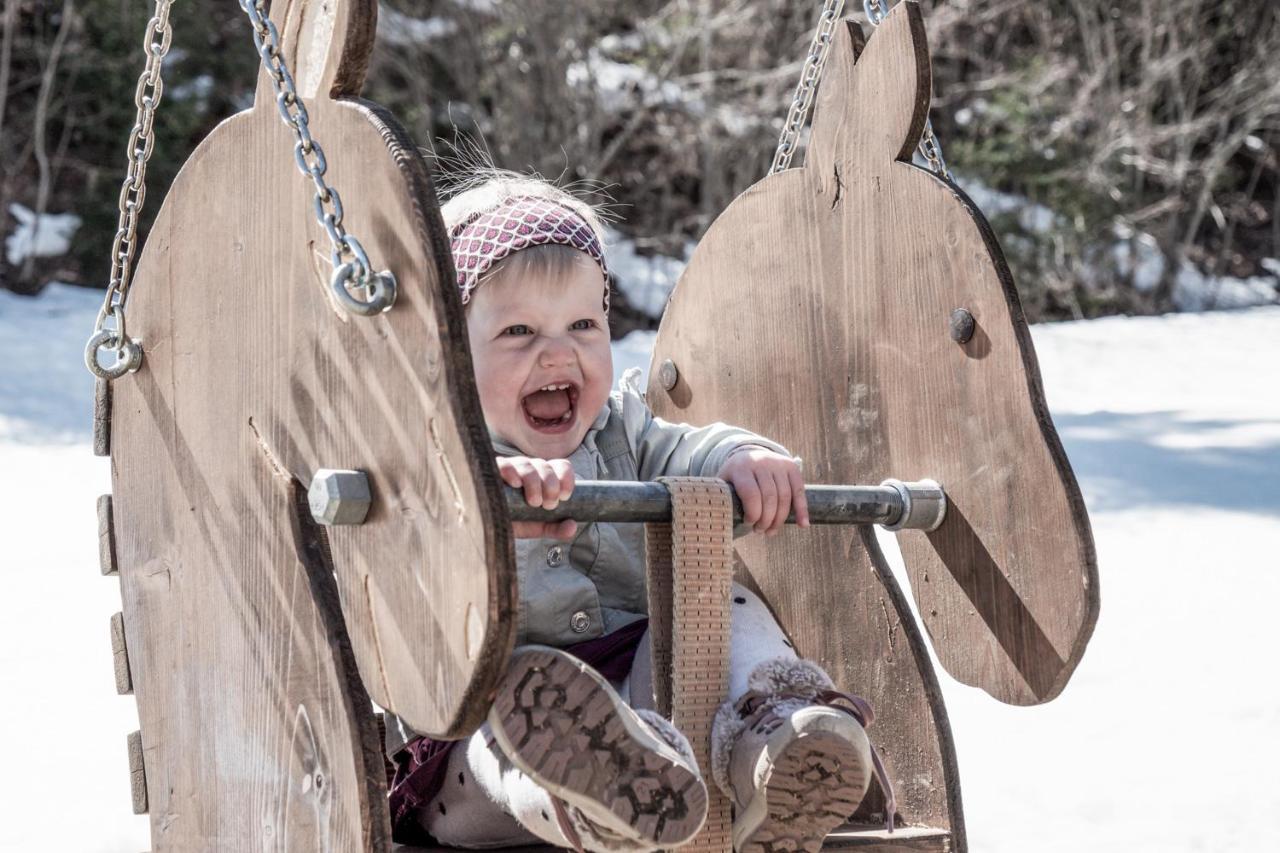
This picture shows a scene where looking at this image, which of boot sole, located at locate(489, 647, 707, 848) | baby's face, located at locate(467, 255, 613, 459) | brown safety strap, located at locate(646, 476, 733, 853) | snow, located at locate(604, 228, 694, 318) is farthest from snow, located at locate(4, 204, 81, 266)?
boot sole, located at locate(489, 647, 707, 848)

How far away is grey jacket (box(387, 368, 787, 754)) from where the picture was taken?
7.54ft

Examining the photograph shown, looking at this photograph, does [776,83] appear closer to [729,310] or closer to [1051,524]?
[729,310]

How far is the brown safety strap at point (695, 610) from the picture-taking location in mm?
2064

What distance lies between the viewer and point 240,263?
1945 millimetres

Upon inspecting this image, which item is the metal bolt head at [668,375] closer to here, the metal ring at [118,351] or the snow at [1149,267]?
the metal ring at [118,351]

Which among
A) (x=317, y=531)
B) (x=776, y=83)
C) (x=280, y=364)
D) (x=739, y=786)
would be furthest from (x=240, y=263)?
(x=776, y=83)

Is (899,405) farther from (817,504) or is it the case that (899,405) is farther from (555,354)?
(555,354)

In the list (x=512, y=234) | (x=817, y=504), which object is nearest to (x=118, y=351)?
(x=512, y=234)

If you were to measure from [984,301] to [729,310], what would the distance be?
27.1 inches

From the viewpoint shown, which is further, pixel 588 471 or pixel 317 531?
pixel 588 471

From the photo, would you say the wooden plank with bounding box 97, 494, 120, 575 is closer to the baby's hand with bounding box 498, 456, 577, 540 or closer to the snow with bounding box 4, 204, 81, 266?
the baby's hand with bounding box 498, 456, 577, 540

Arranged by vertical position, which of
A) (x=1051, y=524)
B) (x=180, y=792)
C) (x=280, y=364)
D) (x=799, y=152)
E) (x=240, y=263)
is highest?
(x=799, y=152)

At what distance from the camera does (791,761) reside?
189cm

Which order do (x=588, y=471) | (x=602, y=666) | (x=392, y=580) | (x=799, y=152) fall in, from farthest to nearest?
1. (x=799, y=152)
2. (x=588, y=471)
3. (x=602, y=666)
4. (x=392, y=580)
